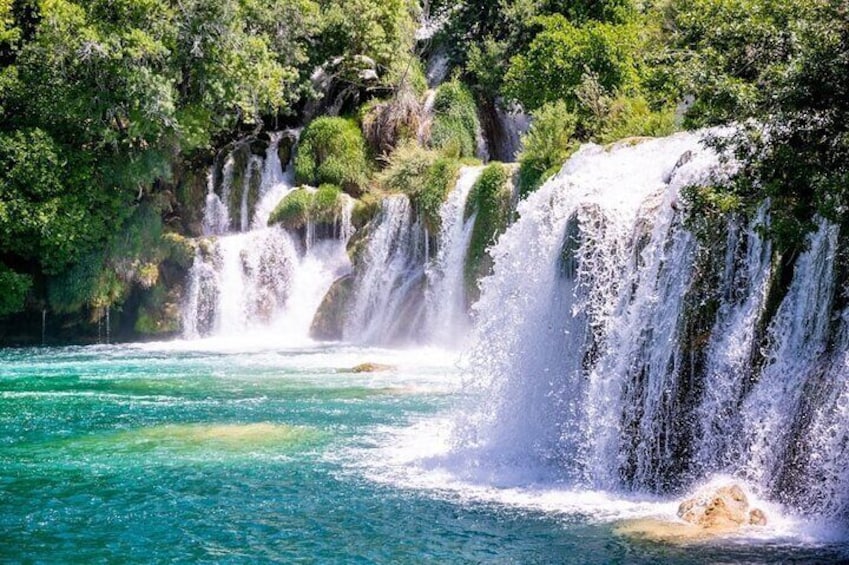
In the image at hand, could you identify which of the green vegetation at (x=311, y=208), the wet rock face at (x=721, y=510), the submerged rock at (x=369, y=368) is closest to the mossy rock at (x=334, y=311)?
the green vegetation at (x=311, y=208)

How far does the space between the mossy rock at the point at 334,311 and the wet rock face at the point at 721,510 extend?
786 inches

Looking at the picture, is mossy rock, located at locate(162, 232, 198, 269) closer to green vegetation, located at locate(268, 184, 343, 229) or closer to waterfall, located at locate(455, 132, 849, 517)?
green vegetation, located at locate(268, 184, 343, 229)

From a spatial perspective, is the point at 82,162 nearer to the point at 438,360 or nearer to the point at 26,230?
the point at 26,230

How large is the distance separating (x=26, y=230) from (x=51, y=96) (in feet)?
12.9

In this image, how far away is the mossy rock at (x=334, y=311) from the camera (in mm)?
30266

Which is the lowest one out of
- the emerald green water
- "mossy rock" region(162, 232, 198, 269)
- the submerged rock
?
the emerald green water

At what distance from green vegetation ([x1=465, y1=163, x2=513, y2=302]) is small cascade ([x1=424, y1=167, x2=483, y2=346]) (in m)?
0.29

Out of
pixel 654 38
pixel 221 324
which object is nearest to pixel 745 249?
pixel 654 38

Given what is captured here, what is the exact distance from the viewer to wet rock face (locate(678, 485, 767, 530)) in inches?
412

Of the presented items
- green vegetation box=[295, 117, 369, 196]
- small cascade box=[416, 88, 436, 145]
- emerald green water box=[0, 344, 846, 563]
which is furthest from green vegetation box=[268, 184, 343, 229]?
emerald green water box=[0, 344, 846, 563]

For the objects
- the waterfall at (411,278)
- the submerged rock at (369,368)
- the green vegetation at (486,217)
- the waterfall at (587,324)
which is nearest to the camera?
the waterfall at (587,324)

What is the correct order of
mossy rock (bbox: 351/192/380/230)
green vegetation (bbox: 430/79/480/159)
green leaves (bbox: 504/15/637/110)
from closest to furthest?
green leaves (bbox: 504/15/637/110) < mossy rock (bbox: 351/192/380/230) < green vegetation (bbox: 430/79/480/159)

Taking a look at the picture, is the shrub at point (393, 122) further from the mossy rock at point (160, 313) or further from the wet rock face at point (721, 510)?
the wet rock face at point (721, 510)

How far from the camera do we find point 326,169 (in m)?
33.6
